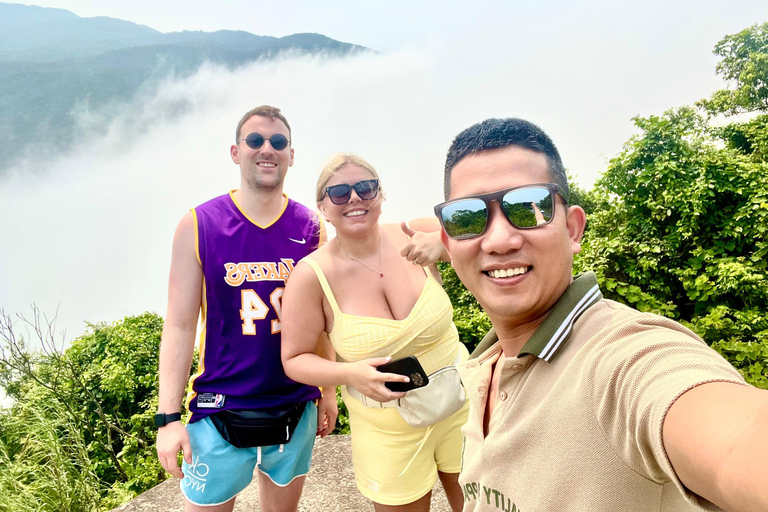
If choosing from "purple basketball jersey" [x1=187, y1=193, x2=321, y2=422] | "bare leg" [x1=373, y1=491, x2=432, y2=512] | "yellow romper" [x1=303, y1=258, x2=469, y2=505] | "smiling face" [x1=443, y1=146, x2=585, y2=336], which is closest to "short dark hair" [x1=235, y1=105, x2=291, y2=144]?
"purple basketball jersey" [x1=187, y1=193, x2=321, y2=422]

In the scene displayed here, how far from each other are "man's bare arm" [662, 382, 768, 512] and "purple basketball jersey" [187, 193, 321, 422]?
5.96 feet

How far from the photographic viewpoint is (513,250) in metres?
1.10

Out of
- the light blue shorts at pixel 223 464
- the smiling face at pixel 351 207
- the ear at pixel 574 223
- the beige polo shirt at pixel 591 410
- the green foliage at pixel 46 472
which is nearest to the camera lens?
the beige polo shirt at pixel 591 410

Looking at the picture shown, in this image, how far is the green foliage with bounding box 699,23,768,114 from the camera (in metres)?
12.4

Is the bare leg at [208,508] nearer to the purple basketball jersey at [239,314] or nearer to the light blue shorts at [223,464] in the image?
the light blue shorts at [223,464]

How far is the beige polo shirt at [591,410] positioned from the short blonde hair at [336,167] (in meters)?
1.26

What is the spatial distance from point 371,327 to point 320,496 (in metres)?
2.46

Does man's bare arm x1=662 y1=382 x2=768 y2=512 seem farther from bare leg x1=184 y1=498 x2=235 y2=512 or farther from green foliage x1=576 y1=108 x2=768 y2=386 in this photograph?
green foliage x1=576 y1=108 x2=768 y2=386

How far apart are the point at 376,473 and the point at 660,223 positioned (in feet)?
24.3

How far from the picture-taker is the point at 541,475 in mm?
925

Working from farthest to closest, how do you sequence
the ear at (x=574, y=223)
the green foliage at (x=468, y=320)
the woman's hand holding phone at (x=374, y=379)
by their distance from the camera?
the green foliage at (x=468, y=320)
the woman's hand holding phone at (x=374, y=379)
the ear at (x=574, y=223)

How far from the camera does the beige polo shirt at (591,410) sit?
762mm

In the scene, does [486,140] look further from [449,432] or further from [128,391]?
[128,391]

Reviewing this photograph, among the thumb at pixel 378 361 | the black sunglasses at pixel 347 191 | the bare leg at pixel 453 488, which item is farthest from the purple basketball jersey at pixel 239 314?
the bare leg at pixel 453 488
